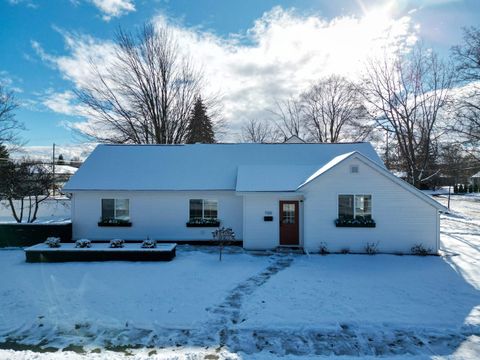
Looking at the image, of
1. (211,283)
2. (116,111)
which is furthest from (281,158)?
(116,111)

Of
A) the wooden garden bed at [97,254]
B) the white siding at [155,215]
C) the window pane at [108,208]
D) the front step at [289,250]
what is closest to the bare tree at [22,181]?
the white siding at [155,215]

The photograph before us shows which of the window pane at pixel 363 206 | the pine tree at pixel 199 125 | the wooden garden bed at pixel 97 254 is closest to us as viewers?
the wooden garden bed at pixel 97 254

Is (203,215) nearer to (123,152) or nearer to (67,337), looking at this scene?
(123,152)

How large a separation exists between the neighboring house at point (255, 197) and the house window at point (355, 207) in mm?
43

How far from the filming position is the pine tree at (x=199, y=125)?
30875 millimetres

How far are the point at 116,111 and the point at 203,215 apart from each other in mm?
17696

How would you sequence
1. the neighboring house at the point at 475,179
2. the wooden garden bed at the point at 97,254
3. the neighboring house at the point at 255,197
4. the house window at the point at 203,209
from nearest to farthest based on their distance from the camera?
the wooden garden bed at the point at 97,254
the neighboring house at the point at 255,197
the house window at the point at 203,209
the neighboring house at the point at 475,179

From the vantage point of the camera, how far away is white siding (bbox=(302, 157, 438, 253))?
11867 mm

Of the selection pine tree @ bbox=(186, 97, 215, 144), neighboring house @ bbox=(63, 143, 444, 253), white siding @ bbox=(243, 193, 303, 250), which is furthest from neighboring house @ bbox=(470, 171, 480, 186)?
white siding @ bbox=(243, 193, 303, 250)

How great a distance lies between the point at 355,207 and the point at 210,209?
260 inches

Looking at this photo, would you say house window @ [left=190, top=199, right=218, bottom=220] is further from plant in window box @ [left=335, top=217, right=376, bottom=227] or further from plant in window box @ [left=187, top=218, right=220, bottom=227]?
plant in window box @ [left=335, top=217, right=376, bottom=227]

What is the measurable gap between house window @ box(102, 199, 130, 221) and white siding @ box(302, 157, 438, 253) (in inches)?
336

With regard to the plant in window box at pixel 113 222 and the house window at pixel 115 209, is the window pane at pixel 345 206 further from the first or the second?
the house window at pixel 115 209

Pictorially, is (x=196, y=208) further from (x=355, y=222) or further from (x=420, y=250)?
(x=420, y=250)
